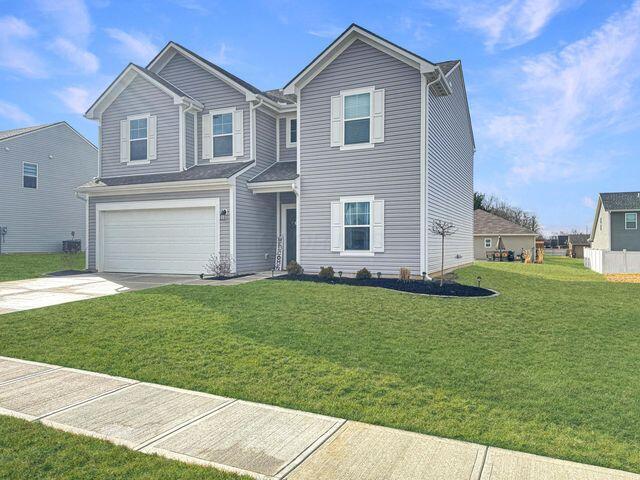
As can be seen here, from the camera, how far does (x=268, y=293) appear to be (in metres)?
9.80

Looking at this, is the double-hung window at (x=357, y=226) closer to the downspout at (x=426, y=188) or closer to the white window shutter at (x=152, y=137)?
the downspout at (x=426, y=188)

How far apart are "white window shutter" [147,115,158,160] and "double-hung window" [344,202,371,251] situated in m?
7.68

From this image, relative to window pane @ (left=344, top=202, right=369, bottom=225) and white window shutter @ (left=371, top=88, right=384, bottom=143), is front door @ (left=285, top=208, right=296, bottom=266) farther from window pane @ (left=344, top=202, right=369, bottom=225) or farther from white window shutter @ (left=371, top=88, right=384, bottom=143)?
white window shutter @ (left=371, top=88, right=384, bottom=143)

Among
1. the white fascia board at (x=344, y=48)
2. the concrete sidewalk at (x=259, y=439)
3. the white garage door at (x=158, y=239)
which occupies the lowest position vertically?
the concrete sidewalk at (x=259, y=439)

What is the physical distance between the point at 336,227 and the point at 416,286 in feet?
11.9

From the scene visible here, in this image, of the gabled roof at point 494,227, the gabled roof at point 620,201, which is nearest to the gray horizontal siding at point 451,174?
the gabled roof at point 494,227

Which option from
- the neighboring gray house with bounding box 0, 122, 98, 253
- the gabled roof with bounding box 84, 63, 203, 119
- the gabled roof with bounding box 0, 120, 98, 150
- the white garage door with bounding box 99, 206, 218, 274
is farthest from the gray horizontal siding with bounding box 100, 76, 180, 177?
the gabled roof with bounding box 0, 120, 98, 150

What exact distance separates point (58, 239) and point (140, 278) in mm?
16876

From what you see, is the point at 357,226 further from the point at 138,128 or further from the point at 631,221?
the point at 631,221

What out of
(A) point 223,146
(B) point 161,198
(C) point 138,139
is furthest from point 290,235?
(C) point 138,139

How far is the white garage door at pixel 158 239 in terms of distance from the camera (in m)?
14.2

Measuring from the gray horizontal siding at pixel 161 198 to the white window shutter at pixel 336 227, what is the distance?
3.33 meters

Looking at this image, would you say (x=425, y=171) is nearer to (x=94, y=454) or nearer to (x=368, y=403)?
(x=368, y=403)

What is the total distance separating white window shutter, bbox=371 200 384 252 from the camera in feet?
42.1
